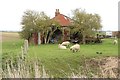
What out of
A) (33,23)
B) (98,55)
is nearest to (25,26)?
(33,23)

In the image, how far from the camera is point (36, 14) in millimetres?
43656

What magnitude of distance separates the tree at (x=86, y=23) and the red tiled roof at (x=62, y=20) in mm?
1621

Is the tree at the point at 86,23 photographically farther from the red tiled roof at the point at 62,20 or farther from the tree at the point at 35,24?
the tree at the point at 35,24

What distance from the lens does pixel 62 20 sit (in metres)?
45.6

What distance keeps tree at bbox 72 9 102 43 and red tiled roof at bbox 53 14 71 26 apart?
1.62 m

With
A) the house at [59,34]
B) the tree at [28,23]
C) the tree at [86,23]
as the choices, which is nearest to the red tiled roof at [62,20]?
the house at [59,34]

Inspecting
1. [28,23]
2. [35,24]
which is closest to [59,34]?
[35,24]

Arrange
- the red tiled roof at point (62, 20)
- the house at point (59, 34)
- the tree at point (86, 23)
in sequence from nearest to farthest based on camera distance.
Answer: the tree at point (86, 23), the house at point (59, 34), the red tiled roof at point (62, 20)

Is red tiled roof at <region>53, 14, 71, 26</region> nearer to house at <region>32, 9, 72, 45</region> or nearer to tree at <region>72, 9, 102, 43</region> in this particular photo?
house at <region>32, 9, 72, 45</region>

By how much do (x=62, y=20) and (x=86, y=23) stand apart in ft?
15.1

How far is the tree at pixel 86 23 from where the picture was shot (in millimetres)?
41844

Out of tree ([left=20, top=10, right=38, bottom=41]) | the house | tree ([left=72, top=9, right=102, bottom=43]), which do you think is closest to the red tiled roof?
the house

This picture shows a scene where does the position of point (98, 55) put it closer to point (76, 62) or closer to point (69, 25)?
point (76, 62)

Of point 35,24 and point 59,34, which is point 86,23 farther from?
point 35,24
